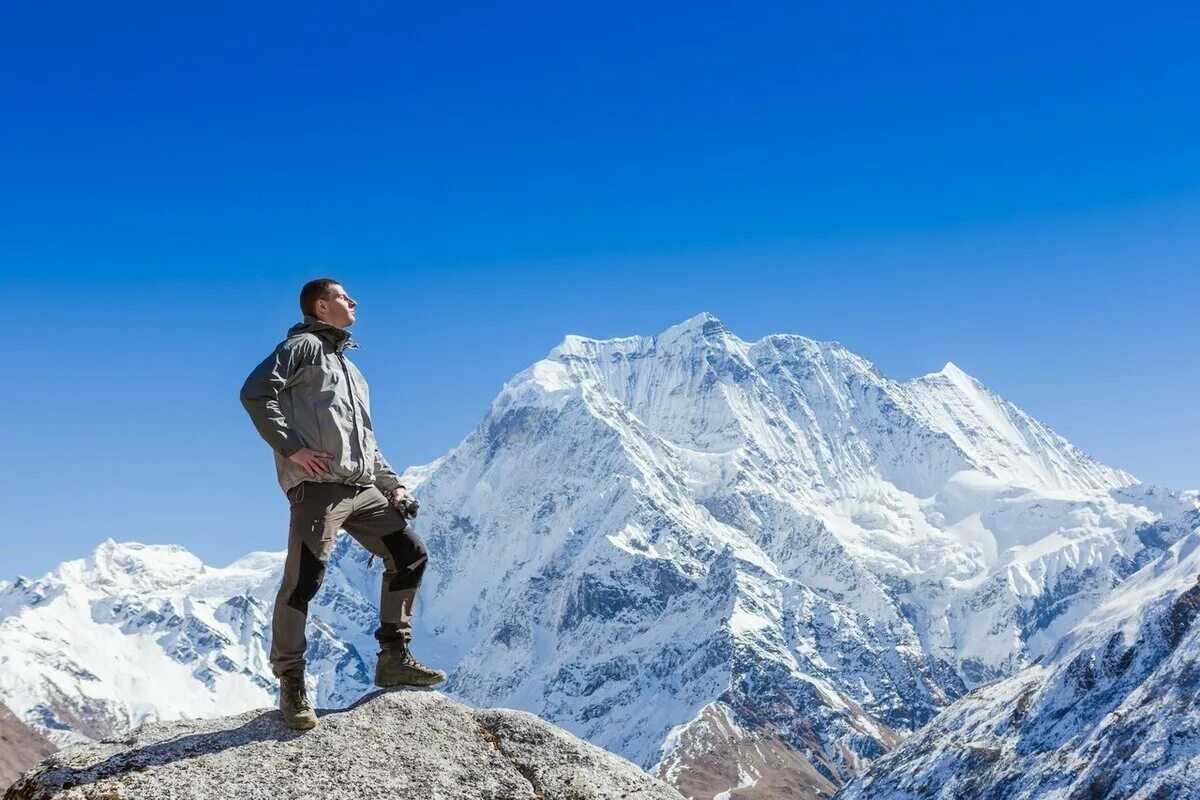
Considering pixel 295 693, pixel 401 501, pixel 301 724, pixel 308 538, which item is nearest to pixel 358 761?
pixel 301 724

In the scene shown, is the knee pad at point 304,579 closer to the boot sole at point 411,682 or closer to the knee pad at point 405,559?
the knee pad at point 405,559

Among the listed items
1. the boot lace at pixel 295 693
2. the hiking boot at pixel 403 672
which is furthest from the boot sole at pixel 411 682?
the boot lace at pixel 295 693

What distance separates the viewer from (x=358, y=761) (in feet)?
34.3

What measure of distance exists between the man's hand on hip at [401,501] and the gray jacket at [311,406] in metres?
0.49

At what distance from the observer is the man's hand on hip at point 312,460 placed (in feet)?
37.0

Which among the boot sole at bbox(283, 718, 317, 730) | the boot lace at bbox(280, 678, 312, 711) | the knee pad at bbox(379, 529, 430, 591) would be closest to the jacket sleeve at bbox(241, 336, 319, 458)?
the knee pad at bbox(379, 529, 430, 591)

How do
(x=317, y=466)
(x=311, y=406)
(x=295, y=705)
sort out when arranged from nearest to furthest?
(x=295, y=705) < (x=317, y=466) < (x=311, y=406)

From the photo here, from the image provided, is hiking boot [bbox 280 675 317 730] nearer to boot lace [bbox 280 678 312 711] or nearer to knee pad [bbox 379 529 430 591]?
boot lace [bbox 280 678 312 711]

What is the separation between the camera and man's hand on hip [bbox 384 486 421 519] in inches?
493

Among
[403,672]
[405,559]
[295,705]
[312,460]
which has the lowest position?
[295,705]

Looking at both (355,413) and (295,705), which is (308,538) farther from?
(295,705)

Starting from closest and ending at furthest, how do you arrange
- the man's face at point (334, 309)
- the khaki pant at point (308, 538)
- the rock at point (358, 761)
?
the rock at point (358, 761), the khaki pant at point (308, 538), the man's face at point (334, 309)

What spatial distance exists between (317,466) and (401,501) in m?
1.34

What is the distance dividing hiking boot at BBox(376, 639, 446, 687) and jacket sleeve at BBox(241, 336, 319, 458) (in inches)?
92.3
